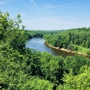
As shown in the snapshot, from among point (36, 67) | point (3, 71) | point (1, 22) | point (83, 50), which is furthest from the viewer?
point (83, 50)

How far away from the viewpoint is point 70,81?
16.5m

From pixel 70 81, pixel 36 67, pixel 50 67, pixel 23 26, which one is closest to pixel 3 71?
pixel 70 81

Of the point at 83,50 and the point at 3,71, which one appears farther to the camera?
the point at 83,50

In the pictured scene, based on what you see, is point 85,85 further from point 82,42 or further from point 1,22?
point 82,42

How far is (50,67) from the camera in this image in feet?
93.6

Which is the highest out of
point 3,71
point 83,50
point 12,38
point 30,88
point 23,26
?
point 23,26

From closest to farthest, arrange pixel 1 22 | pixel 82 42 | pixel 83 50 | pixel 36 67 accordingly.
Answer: pixel 1 22 < pixel 36 67 < pixel 83 50 < pixel 82 42

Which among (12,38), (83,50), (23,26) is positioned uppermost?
(23,26)

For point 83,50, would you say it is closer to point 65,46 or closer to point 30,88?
point 65,46

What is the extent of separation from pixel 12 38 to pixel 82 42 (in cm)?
8077

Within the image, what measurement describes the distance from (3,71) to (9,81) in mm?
1047

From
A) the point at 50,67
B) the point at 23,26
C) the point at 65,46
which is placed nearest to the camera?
the point at 23,26

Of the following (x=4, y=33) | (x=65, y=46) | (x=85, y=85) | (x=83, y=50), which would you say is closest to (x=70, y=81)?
(x=85, y=85)

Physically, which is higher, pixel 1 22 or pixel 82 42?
pixel 1 22
